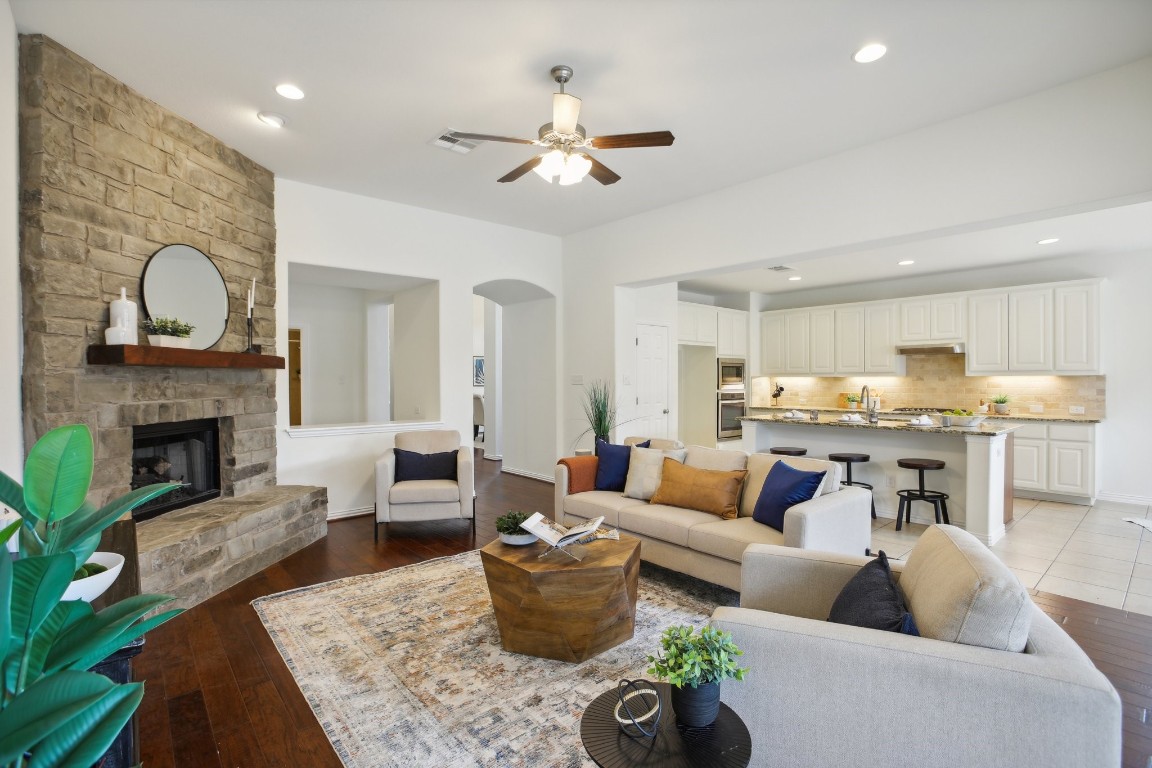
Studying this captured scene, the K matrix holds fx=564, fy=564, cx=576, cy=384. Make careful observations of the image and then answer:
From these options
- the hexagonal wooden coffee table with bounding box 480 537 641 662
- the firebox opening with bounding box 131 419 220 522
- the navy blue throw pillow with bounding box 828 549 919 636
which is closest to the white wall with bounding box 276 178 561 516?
the firebox opening with bounding box 131 419 220 522

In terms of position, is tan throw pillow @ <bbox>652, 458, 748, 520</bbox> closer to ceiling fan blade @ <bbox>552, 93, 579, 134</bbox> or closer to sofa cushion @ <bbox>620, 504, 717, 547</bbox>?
sofa cushion @ <bbox>620, 504, 717, 547</bbox>

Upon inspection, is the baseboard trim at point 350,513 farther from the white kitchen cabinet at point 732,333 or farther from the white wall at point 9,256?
the white kitchen cabinet at point 732,333

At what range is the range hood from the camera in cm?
696

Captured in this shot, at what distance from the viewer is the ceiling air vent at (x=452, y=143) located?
154 inches

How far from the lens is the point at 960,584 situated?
1.50m

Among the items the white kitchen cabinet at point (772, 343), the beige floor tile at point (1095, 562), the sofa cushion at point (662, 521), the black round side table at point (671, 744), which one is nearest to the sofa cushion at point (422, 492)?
the sofa cushion at point (662, 521)

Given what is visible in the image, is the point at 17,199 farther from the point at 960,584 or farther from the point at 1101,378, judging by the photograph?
the point at 1101,378

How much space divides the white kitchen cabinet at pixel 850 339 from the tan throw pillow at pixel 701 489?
5.19 meters

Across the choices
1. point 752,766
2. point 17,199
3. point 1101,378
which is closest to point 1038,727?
point 752,766

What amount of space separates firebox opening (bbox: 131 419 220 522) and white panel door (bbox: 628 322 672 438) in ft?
12.9

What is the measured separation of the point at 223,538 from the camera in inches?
137

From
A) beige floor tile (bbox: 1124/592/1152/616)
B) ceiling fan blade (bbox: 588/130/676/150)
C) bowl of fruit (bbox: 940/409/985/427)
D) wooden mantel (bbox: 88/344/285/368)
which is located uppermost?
ceiling fan blade (bbox: 588/130/676/150)

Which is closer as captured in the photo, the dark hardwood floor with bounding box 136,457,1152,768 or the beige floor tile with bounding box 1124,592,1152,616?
the dark hardwood floor with bounding box 136,457,1152,768

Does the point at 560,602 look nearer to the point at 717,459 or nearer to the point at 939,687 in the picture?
the point at 939,687
